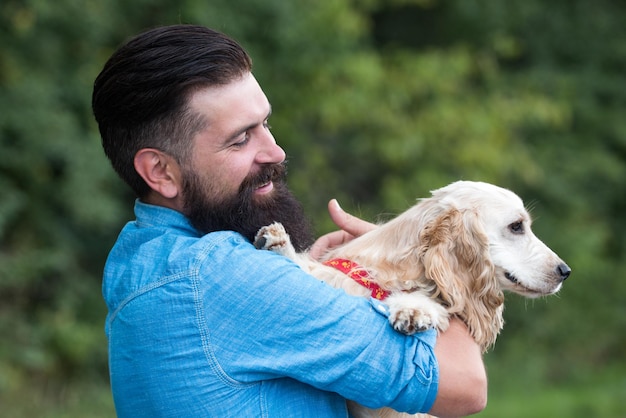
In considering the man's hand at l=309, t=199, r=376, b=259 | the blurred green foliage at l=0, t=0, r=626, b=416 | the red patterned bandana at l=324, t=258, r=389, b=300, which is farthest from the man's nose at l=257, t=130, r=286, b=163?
the blurred green foliage at l=0, t=0, r=626, b=416

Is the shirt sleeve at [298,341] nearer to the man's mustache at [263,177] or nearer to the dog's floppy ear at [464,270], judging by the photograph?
the man's mustache at [263,177]

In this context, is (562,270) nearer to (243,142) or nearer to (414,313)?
(414,313)

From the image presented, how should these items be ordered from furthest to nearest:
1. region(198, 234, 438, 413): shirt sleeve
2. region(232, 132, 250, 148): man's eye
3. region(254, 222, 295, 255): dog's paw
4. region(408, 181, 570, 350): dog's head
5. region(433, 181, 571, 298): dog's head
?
region(433, 181, 571, 298): dog's head < region(408, 181, 570, 350): dog's head < region(254, 222, 295, 255): dog's paw < region(232, 132, 250, 148): man's eye < region(198, 234, 438, 413): shirt sleeve

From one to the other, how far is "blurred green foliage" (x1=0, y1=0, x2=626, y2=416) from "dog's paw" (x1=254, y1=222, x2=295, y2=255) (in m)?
2.09

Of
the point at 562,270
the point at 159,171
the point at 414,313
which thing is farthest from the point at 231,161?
the point at 562,270

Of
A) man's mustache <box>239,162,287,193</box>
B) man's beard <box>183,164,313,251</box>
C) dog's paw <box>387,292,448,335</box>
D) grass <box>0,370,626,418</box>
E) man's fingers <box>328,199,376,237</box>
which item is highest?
man's mustache <box>239,162,287,193</box>

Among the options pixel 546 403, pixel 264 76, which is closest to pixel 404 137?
pixel 264 76

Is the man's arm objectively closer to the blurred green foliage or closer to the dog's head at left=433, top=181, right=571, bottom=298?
the dog's head at left=433, top=181, right=571, bottom=298

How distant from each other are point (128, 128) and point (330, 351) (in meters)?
1.00

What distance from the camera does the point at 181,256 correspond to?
2490 millimetres

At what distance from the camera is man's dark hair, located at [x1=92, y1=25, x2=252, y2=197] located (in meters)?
2.66

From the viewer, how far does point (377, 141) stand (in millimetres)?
10266

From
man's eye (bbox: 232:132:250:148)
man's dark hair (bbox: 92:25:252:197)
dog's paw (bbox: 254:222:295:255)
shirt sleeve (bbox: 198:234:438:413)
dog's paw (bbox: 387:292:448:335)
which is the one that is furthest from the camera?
dog's paw (bbox: 254:222:295:255)

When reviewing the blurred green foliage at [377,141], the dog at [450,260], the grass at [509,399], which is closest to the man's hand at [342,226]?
the dog at [450,260]
